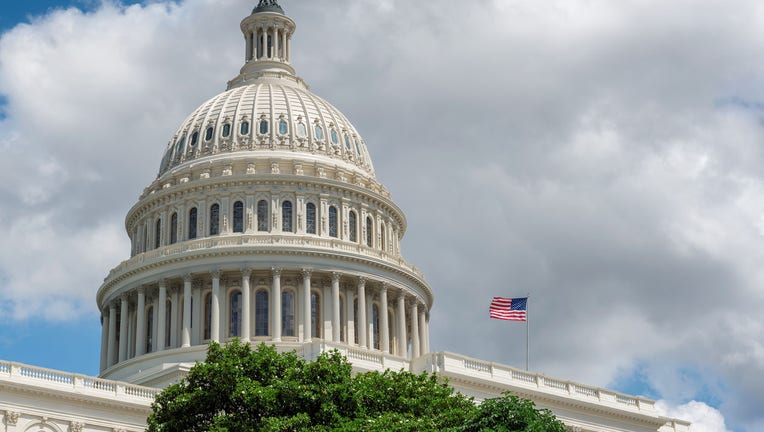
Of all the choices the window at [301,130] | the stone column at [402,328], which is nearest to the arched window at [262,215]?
the window at [301,130]

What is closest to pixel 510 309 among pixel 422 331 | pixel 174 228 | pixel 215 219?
pixel 422 331

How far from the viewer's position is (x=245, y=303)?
9250 cm

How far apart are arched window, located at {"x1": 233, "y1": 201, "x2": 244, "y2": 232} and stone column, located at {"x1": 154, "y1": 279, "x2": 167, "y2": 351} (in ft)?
23.2

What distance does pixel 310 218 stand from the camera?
3885 inches

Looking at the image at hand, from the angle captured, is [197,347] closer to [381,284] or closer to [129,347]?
[129,347]

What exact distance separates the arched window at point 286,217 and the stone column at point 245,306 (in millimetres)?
5371

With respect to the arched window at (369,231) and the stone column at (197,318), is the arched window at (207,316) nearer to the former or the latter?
the stone column at (197,318)

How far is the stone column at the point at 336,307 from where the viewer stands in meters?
93.4

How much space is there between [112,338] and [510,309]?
31871 mm

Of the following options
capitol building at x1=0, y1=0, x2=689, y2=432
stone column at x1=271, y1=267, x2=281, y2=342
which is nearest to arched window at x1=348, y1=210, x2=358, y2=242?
capitol building at x1=0, y1=0, x2=689, y2=432

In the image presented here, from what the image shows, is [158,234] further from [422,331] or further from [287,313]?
[422,331]

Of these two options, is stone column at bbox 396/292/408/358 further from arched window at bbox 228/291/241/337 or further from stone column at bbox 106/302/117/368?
stone column at bbox 106/302/117/368

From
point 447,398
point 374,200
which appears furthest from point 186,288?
point 447,398

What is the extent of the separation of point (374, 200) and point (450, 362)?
26771 mm
